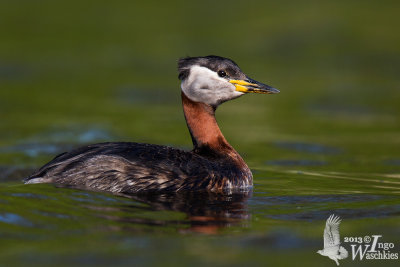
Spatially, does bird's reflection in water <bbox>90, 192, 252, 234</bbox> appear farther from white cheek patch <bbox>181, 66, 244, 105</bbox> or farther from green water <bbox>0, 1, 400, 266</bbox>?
white cheek patch <bbox>181, 66, 244, 105</bbox>

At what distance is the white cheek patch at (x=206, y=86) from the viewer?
417 inches

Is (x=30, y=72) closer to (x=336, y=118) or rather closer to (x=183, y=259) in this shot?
(x=336, y=118)

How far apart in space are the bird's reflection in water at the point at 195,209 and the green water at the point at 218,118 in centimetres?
3

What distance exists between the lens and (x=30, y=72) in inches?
824

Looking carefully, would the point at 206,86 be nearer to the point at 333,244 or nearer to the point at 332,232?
the point at 332,232

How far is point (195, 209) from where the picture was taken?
880 centimetres

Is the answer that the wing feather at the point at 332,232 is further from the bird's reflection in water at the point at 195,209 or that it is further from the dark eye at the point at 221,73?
the dark eye at the point at 221,73

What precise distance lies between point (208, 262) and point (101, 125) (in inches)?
347

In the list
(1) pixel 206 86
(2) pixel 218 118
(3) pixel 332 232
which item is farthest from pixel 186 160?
(2) pixel 218 118

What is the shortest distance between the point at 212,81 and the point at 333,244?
3.70 m

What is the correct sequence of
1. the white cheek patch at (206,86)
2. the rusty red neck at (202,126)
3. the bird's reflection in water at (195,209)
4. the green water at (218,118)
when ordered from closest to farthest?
the green water at (218,118) < the bird's reflection in water at (195,209) < the white cheek patch at (206,86) < the rusty red neck at (202,126)

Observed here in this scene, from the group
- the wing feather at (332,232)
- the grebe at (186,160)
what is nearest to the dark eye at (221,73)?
the grebe at (186,160)

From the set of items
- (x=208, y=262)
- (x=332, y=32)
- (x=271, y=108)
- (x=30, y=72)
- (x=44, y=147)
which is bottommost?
(x=208, y=262)

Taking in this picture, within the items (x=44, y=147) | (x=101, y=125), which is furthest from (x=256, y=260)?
(x=101, y=125)
